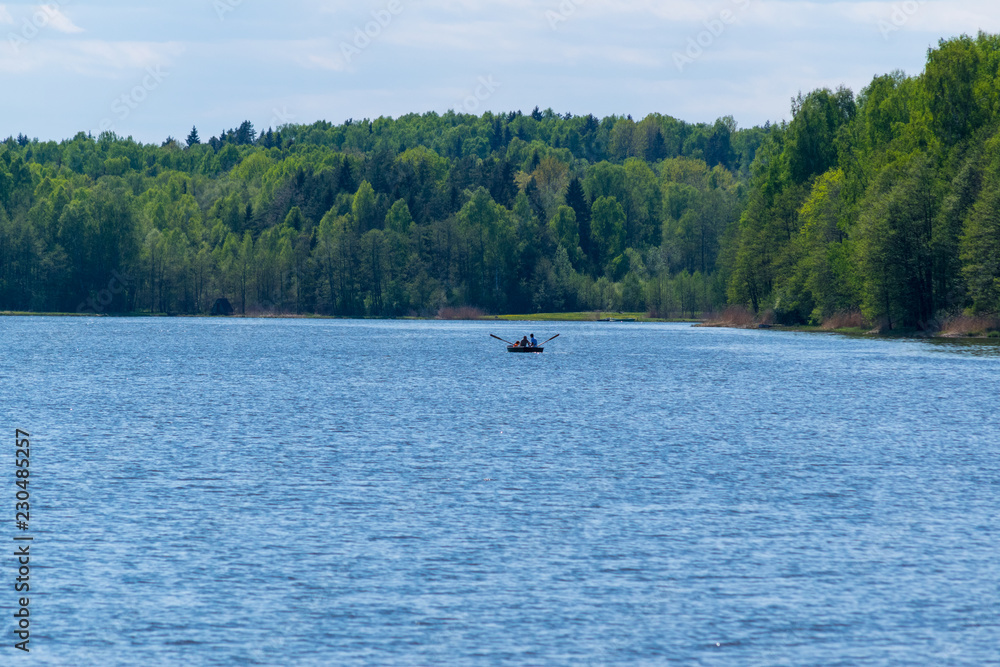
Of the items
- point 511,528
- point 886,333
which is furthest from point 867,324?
point 511,528

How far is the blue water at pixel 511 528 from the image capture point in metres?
20.8

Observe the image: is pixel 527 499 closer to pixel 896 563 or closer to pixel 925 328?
pixel 896 563

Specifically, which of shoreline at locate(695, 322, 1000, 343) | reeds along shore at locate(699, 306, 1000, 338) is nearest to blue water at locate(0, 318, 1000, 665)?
reeds along shore at locate(699, 306, 1000, 338)

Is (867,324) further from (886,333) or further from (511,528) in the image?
(511,528)

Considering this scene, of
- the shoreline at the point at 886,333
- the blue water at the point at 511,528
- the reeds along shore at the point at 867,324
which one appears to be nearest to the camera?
the blue water at the point at 511,528

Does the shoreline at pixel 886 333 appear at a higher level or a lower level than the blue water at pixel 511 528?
higher

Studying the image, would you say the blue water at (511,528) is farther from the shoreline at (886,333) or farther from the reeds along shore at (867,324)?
the shoreline at (886,333)

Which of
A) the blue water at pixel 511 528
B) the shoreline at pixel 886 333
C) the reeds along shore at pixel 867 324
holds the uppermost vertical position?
the reeds along shore at pixel 867 324

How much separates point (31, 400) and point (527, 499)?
126 ft

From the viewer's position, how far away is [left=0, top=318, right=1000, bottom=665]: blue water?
20797mm

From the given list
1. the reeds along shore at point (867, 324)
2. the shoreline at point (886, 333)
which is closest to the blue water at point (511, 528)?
the reeds along shore at point (867, 324)

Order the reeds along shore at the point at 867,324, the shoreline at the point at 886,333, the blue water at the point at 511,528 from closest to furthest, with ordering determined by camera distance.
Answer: the blue water at the point at 511,528, the reeds along shore at the point at 867,324, the shoreline at the point at 886,333

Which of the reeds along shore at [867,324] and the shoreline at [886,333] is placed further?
the shoreline at [886,333]

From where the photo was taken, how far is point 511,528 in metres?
29.5
